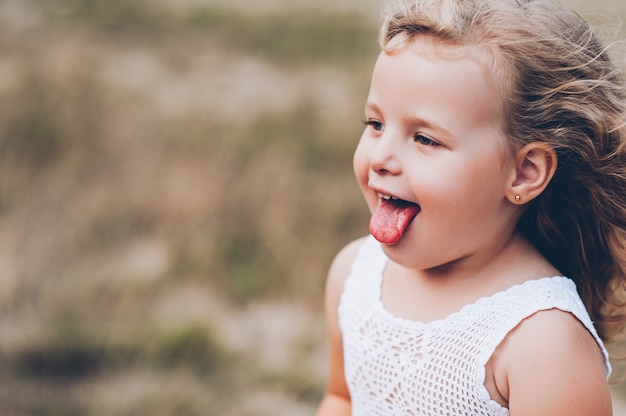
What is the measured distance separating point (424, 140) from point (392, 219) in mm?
154

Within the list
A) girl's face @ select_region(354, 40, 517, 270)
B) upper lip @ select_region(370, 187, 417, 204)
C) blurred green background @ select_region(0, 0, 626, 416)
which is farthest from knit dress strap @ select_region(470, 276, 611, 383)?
blurred green background @ select_region(0, 0, 626, 416)

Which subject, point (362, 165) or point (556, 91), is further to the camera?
point (362, 165)

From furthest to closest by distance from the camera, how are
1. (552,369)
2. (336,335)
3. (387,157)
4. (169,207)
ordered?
(169,207) < (336,335) < (387,157) < (552,369)

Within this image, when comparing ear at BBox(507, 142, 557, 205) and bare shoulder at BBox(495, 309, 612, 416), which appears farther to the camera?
ear at BBox(507, 142, 557, 205)

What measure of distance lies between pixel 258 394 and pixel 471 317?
1.51 metres

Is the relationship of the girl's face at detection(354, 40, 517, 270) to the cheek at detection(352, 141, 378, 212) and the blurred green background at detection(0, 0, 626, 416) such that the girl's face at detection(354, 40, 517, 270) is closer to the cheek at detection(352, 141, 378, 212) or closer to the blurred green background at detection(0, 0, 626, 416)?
the cheek at detection(352, 141, 378, 212)

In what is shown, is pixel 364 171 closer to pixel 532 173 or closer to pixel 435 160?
pixel 435 160

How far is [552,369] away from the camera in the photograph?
1.40 metres

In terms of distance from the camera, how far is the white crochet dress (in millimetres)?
1480

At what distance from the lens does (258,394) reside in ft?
9.52

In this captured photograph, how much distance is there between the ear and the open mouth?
18 centimetres

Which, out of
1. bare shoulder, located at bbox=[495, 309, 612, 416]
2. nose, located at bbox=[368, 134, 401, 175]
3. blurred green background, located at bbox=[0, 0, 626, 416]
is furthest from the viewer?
blurred green background, located at bbox=[0, 0, 626, 416]

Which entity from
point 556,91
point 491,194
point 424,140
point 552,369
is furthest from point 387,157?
point 552,369

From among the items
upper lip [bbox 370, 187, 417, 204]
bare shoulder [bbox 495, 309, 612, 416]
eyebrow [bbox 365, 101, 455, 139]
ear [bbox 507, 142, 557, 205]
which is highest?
eyebrow [bbox 365, 101, 455, 139]
